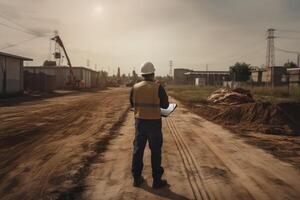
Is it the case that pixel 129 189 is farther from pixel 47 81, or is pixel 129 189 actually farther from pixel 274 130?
pixel 47 81

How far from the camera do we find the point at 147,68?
21.7 feet

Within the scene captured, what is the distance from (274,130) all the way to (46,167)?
9020 millimetres

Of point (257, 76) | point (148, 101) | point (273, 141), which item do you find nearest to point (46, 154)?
point (148, 101)

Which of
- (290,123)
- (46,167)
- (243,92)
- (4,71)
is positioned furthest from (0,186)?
(4,71)

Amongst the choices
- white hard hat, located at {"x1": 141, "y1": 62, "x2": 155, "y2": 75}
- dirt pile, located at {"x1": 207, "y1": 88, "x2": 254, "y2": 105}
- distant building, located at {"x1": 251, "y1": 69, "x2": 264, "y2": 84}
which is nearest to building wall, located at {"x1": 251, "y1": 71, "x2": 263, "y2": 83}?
distant building, located at {"x1": 251, "y1": 69, "x2": 264, "y2": 84}

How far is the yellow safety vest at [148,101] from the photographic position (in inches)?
256

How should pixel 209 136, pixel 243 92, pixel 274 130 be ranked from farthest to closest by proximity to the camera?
pixel 243 92 → pixel 274 130 → pixel 209 136

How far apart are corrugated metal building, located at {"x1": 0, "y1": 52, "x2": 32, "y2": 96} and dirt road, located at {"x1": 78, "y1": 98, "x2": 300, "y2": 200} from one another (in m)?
27.5

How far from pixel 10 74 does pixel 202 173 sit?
33.6m

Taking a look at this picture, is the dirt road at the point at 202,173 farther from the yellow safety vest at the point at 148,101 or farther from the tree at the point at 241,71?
the tree at the point at 241,71

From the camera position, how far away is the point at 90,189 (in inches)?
244

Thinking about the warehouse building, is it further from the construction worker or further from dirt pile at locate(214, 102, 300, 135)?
the construction worker

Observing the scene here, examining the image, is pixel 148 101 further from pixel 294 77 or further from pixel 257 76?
pixel 257 76

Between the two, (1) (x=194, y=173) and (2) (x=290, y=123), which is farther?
(2) (x=290, y=123)
